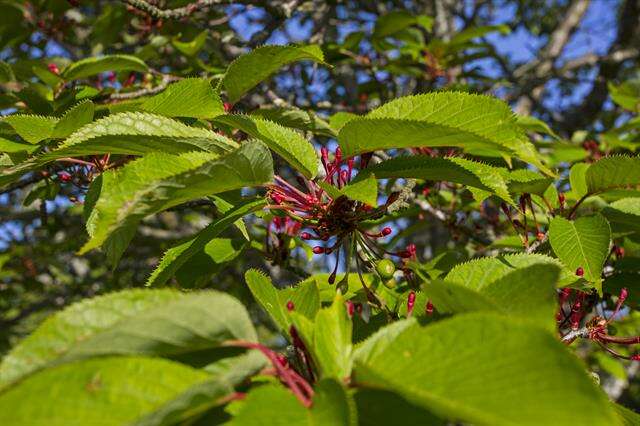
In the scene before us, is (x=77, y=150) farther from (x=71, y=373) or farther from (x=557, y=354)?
(x=557, y=354)

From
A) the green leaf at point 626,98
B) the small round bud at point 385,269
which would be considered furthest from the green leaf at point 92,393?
the green leaf at point 626,98

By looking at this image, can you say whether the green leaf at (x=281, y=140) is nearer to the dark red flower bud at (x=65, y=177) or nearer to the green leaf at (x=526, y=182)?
the green leaf at (x=526, y=182)

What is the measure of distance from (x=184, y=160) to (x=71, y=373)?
0.47m

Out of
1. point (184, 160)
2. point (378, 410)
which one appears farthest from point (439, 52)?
point (378, 410)

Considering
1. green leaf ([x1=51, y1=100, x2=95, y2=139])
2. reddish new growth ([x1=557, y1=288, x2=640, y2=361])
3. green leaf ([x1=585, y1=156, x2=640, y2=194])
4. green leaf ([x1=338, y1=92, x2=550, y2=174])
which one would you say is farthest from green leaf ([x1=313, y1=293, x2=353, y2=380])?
green leaf ([x1=585, y1=156, x2=640, y2=194])

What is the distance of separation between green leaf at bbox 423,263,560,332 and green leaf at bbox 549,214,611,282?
2.18ft

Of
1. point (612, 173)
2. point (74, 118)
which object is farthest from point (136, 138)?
point (612, 173)

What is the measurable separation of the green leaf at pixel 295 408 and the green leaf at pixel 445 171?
59 cm

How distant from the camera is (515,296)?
3.07ft

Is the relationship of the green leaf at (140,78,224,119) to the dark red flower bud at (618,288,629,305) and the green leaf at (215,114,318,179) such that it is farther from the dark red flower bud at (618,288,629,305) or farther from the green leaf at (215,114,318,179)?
the dark red flower bud at (618,288,629,305)

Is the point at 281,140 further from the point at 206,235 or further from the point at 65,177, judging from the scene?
the point at 65,177

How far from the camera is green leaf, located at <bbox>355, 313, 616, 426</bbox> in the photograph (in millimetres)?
644

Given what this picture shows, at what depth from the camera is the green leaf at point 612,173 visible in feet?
5.10

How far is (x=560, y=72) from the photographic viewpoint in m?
4.70
